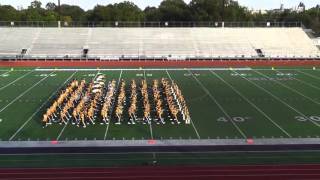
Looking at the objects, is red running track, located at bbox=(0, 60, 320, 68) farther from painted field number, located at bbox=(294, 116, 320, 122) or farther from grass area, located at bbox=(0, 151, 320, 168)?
grass area, located at bbox=(0, 151, 320, 168)

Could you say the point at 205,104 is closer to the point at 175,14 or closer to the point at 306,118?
the point at 306,118

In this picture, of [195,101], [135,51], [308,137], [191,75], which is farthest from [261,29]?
[308,137]

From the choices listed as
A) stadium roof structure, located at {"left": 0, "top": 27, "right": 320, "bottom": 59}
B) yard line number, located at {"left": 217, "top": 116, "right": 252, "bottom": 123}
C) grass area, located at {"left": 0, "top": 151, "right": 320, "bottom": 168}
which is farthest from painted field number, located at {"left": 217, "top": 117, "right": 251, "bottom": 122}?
stadium roof structure, located at {"left": 0, "top": 27, "right": 320, "bottom": 59}

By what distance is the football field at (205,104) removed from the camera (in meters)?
15.4

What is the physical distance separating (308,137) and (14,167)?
899 cm

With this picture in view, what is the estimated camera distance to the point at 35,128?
52.5ft

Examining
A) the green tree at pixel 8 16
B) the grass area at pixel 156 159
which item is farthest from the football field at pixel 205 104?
the green tree at pixel 8 16

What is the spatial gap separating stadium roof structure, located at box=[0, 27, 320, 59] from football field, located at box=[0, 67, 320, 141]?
8.61 metres

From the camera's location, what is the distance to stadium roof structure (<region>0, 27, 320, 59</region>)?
1597 inches

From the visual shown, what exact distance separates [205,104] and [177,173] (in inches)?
344

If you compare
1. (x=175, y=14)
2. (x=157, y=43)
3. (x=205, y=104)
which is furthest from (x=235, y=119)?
(x=175, y=14)

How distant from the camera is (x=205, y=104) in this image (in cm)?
2011

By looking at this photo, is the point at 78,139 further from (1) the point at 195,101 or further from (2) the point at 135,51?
(2) the point at 135,51

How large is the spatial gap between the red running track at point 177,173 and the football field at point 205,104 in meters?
2.87
